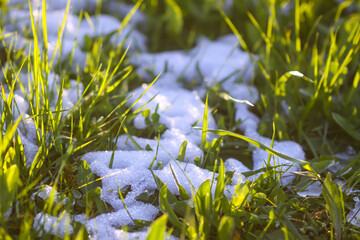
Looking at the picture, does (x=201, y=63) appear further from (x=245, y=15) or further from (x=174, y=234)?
(x=174, y=234)

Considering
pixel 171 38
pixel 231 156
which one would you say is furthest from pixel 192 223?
pixel 171 38

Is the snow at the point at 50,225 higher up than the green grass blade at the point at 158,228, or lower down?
lower down

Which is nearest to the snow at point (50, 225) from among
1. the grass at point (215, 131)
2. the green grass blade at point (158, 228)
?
the grass at point (215, 131)

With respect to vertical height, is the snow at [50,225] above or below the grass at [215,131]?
below

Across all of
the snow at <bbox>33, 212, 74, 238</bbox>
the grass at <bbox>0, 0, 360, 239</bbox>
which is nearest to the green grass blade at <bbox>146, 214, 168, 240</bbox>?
the grass at <bbox>0, 0, 360, 239</bbox>

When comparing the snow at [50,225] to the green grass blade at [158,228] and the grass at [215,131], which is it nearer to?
the grass at [215,131]

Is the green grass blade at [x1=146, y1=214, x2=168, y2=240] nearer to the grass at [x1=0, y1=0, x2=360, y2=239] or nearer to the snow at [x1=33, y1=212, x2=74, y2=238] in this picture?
the grass at [x1=0, y1=0, x2=360, y2=239]

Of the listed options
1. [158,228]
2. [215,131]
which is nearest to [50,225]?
[158,228]

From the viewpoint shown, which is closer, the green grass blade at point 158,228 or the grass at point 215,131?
the green grass blade at point 158,228

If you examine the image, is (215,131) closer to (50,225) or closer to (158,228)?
(158,228)
